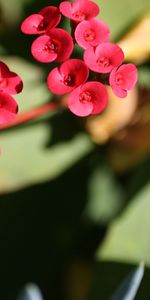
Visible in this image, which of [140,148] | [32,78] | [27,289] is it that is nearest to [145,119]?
[140,148]

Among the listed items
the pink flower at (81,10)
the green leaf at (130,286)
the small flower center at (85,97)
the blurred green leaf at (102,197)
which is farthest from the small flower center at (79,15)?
the blurred green leaf at (102,197)

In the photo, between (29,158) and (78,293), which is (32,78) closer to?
(29,158)

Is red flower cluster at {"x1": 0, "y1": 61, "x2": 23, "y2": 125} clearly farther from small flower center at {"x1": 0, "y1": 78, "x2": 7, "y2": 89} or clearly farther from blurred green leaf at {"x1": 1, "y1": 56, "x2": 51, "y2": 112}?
blurred green leaf at {"x1": 1, "y1": 56, "x2": 51, "y2": 112}

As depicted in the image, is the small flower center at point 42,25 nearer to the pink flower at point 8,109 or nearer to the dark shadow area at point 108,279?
the pink flower at point 8,109

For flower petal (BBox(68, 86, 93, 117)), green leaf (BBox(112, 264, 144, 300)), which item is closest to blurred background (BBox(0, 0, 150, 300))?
green leaf (BBox(112, 264, 144, 300))

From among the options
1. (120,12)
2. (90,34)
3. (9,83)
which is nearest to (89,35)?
(90,34)
